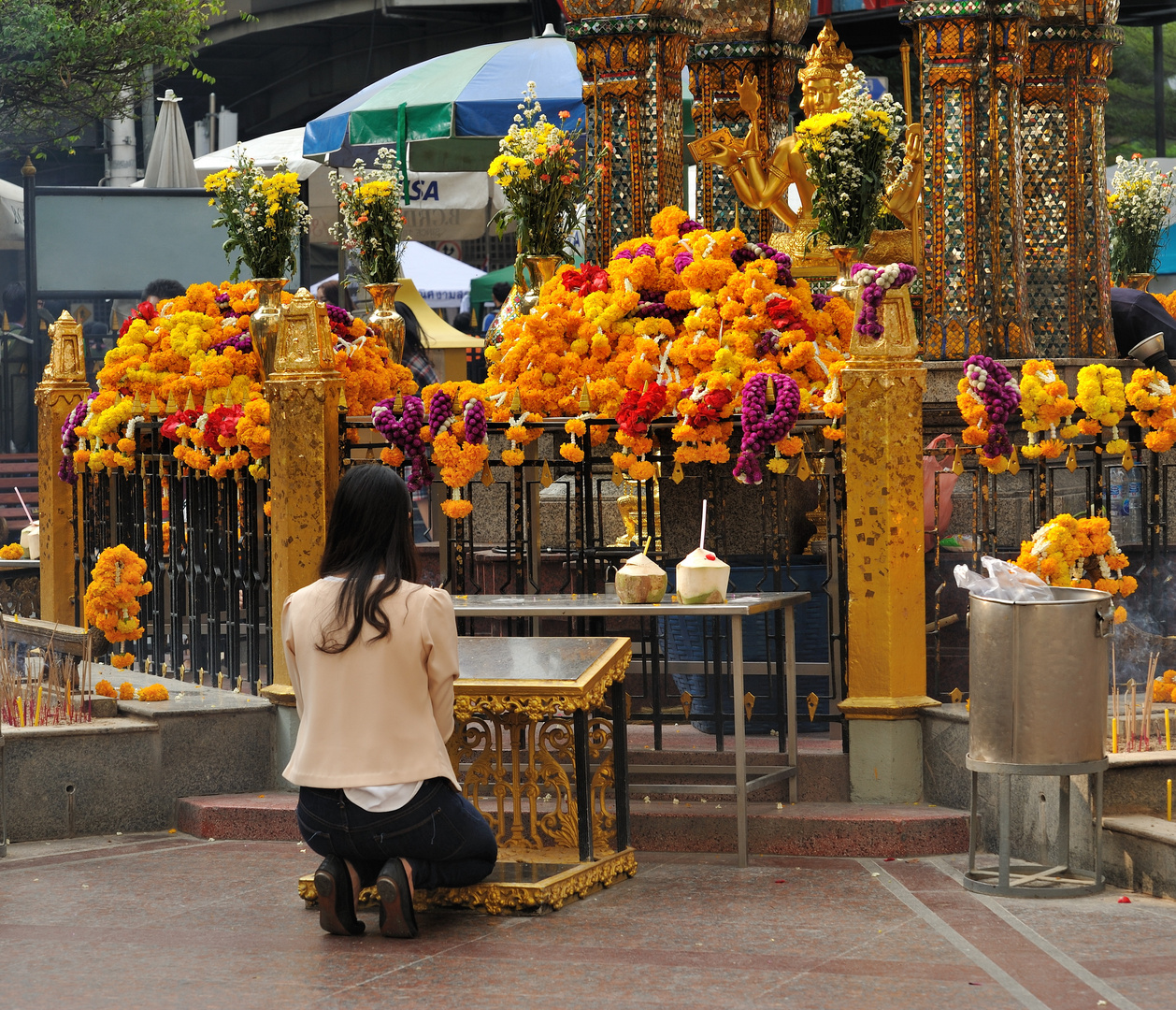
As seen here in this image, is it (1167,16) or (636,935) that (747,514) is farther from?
(1167,16)

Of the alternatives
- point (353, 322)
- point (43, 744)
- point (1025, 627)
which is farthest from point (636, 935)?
point (353, 322)

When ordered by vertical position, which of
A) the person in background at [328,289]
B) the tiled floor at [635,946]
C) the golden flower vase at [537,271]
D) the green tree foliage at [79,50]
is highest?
the green tree foliage at [79,50]

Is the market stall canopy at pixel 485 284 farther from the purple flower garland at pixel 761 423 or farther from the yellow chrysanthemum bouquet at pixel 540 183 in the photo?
the purple flower garland at pixel 761 423

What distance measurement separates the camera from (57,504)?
996 centimetres

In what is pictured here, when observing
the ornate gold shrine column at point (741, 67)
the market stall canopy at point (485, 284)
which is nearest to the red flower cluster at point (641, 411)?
the ornate gold shrine column at point (741, 67)

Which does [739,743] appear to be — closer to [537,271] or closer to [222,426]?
[222,426]

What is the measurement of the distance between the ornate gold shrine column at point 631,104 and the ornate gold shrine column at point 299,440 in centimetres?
425

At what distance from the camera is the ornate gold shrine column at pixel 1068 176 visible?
11492 mm

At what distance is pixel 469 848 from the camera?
5.73 meters

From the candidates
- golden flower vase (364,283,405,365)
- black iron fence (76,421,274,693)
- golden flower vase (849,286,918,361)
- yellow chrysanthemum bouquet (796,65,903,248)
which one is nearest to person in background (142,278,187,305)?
golden flower vase (364,283,405,365)

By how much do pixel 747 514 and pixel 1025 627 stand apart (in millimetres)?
2538

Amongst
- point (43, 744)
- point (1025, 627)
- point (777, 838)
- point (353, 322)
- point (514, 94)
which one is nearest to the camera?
point (1025, 627)

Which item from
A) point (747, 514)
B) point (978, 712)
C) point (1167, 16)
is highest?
point (1167, 16)

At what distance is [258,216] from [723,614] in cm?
455
